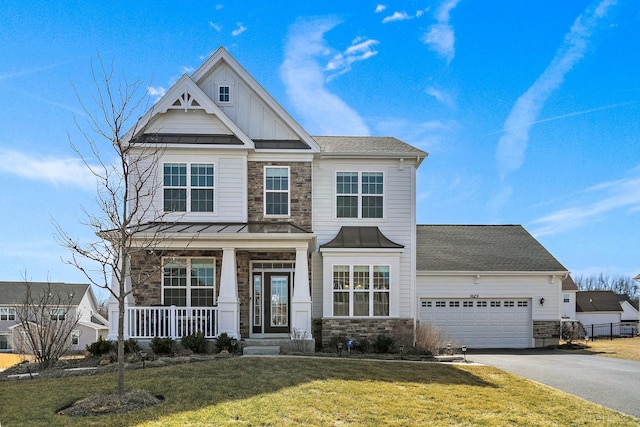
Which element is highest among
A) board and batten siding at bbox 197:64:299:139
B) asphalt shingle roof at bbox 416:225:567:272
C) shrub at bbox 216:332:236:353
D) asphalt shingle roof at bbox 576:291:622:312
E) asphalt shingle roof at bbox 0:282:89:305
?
board and batten siding at bbox 197:64:299:139

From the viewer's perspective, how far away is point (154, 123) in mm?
17562

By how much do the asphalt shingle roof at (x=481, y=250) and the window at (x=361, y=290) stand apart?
5924 millimetres

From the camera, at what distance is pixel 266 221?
58.2ft

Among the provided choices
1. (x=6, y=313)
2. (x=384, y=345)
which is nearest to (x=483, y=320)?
Answer: (x=384, y=345)

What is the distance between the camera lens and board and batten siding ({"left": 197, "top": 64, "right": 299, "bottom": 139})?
18234mm

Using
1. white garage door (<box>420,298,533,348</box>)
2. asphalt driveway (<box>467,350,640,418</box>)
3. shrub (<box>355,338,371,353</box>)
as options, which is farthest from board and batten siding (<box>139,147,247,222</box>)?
white garage door (<box>420,298,533,348</box>)

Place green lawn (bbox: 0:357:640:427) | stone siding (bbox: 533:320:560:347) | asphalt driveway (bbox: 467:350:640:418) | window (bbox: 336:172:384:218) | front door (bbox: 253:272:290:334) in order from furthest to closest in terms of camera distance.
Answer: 1. stone siding (bbox: 533:320:560:347)
2. window (bbox: 336:172:384:218)
3. front door (bbox: 253:272:290:334)
4. asphalt driveway (bbox: 467:350:640:418)
5. green lawn (bbox: 0:357:640:427)

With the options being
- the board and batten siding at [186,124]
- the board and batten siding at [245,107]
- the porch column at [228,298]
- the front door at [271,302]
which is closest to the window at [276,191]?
the board and batten siding at [245,107]

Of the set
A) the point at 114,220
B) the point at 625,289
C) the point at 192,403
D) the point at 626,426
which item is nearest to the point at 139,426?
the point at 192,403

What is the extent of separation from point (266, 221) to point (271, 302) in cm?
278

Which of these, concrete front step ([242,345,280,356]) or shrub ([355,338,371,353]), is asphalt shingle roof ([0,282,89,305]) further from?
shrub ([355,338,371,353])

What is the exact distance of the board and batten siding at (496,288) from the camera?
2297 centimetres

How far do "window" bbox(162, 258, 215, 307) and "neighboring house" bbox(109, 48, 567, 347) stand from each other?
0.03 m

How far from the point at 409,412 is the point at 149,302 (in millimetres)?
10665
